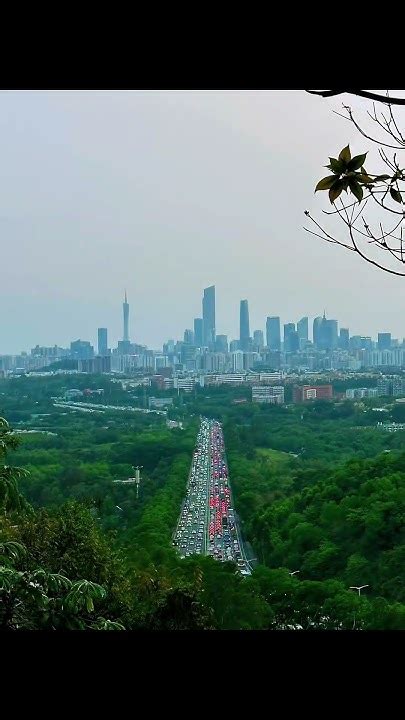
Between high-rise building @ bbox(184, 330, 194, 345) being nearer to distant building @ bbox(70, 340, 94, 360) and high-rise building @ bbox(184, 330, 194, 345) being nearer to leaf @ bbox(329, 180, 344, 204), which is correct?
distant building @ bbox(70, 340, 94, 360)

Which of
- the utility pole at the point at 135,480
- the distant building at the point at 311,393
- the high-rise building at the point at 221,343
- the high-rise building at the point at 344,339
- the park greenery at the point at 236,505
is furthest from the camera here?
the distant building at the point at 311,393

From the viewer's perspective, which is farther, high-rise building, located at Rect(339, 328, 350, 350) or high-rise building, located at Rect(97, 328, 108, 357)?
high-rise building, located at Rect(97, 328, 108, 357)

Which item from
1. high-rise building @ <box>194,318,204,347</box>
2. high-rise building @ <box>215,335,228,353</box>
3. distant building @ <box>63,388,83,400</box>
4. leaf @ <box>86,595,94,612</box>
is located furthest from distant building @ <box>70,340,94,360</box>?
leaf @ <box>86,595,94,612</box>

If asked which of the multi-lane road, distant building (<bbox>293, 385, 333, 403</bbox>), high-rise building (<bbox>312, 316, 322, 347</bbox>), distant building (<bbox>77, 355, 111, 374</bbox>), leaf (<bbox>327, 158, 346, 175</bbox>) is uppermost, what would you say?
leaf (<bbox>327, 158, 346, 175</bbox>)

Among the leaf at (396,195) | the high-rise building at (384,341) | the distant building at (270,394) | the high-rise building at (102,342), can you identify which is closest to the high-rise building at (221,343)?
the high-rise building at (102,342)

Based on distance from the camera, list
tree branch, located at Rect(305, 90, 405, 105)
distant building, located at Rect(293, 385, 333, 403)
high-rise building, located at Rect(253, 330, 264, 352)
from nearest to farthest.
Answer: tree branch, located at Rect(305, 90, 405, 105) → high-rise building, located at Rect(253, 330, 264, 352) → distant building, located at Rect(293, 385, 333, 403)

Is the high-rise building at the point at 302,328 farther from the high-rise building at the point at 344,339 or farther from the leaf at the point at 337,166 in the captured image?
the leaf at the point at 337,166

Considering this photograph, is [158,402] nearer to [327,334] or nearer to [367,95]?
[327,334]
